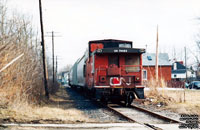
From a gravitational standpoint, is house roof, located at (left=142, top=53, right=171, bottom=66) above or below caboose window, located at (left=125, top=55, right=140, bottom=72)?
above

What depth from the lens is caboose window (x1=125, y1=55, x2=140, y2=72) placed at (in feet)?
49.1

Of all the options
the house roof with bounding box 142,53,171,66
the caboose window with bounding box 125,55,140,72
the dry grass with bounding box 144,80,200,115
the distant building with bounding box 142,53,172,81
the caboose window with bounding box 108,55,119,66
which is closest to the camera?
the dry grass with bounding box 144,80,200,115

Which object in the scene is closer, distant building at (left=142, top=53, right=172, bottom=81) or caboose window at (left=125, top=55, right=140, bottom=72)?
caboose window at (left=125, top=55, right=140, bottom=72)

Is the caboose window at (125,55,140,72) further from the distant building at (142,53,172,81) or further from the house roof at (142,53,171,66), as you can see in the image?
the house roof at (142,53,171,66)

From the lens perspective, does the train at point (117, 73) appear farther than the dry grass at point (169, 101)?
Yes

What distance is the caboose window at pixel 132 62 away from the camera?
1495 centimetres

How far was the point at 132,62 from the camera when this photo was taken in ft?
49.8

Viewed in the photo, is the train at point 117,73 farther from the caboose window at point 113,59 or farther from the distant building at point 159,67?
the distant building at point 159,67

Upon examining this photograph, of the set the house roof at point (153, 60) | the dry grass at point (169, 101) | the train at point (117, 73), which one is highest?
the house roof at point (153, 60)

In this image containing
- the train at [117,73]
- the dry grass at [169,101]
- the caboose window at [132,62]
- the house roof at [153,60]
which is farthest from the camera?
the house roof at [153,60]

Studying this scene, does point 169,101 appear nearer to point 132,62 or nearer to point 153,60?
point 132,62

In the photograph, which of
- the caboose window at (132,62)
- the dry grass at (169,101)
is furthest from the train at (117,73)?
the dry grass at (169,101)

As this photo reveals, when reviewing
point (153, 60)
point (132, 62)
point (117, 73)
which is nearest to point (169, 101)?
point (132, 62)

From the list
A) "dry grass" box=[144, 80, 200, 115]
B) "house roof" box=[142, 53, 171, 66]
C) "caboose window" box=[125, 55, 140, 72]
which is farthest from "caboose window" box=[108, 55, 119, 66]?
"house roof" box=[142, 53, 171, 66]
